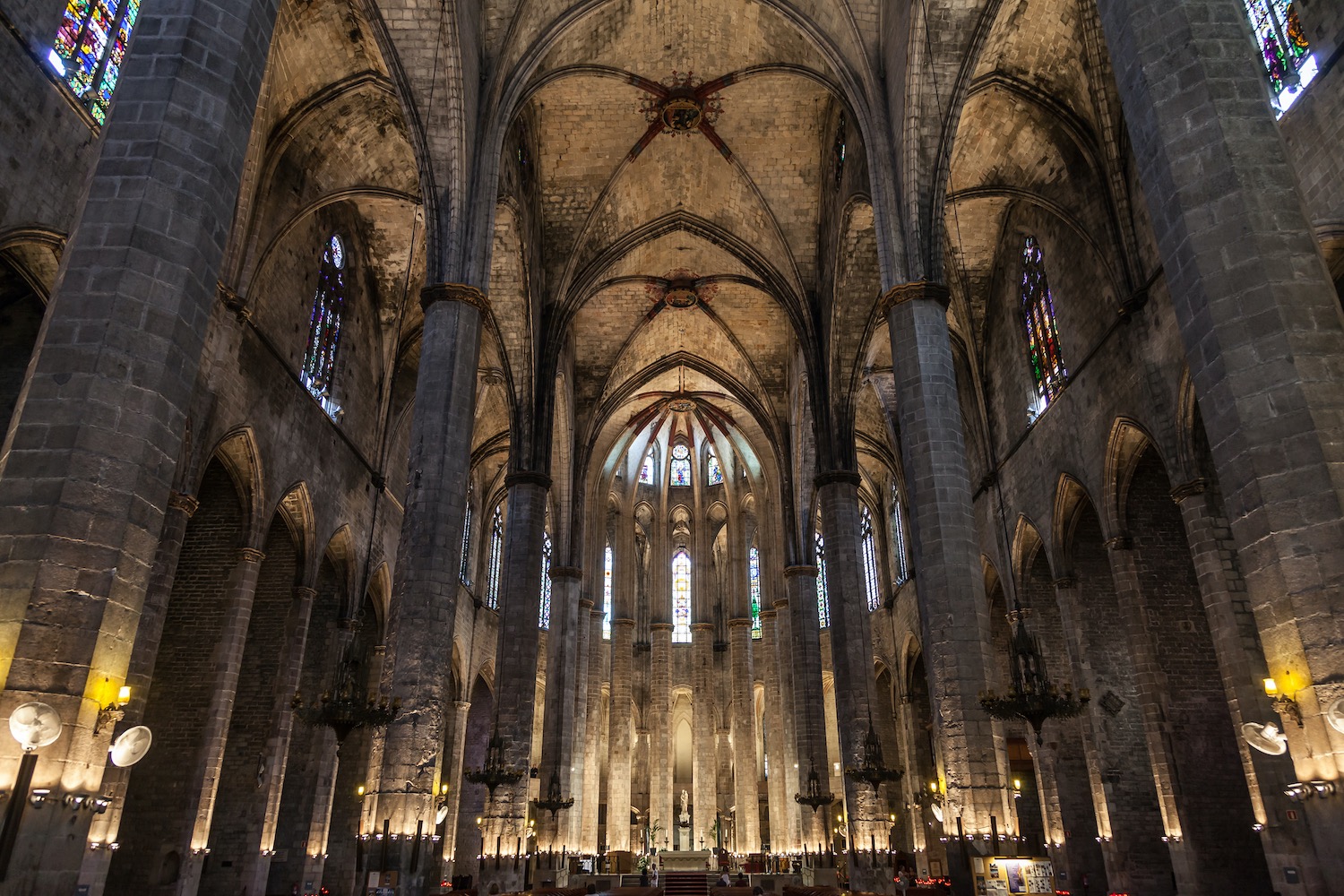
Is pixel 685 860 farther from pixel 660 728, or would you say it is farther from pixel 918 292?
pixel 918 292

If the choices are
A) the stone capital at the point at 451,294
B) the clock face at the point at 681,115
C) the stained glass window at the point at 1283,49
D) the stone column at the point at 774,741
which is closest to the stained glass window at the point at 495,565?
the stone column at the point at 774,741

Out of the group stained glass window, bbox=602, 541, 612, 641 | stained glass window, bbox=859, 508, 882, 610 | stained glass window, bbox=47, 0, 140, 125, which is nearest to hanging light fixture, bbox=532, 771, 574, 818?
stained glass window, bbox=602, 541, 612, 641

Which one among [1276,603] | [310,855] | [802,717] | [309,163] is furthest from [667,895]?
[1276,603]

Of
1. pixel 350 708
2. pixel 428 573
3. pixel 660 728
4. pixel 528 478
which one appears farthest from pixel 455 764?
pixel 350 708

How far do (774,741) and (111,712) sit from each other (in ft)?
A: 95.8

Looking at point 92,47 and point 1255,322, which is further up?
point 92,47

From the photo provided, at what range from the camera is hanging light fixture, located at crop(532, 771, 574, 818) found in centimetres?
2334

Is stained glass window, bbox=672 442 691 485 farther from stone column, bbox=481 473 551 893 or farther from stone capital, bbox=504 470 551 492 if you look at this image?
stone column, bbox=481 473 551 893

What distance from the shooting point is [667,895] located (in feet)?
81.8

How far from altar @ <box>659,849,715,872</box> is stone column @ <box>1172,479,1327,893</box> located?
21.8 m

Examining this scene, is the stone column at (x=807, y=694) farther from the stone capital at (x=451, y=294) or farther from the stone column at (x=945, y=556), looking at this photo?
the stone capital at (x=451, y=294)

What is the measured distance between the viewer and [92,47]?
12.3 meters

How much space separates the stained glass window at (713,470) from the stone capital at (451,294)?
25.9 meters

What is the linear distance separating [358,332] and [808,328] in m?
11.8
